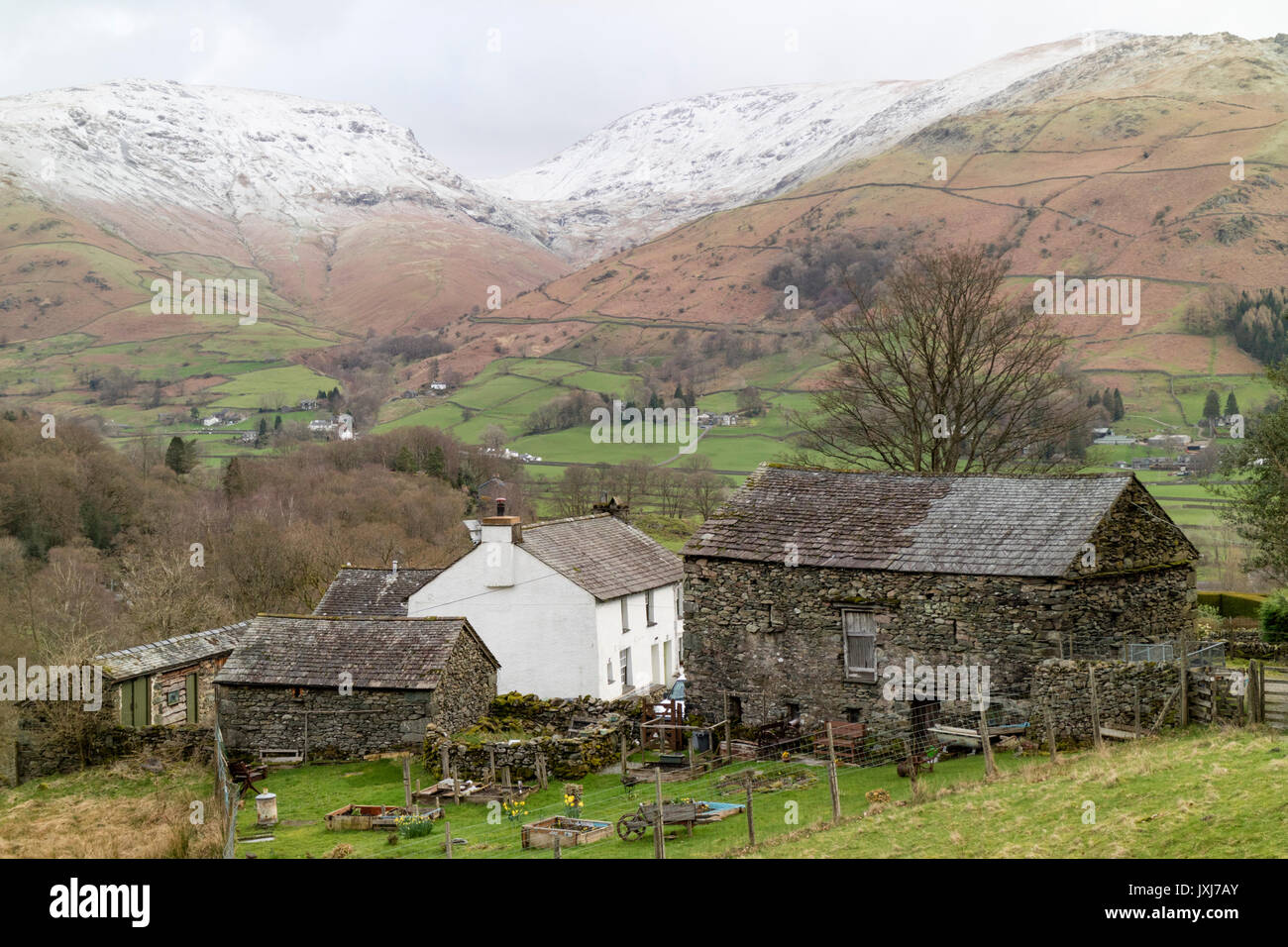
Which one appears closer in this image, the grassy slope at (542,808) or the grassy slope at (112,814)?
the grassy slope at (542,808)

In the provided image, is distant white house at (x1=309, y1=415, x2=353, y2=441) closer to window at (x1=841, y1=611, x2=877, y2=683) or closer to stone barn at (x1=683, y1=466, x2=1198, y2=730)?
stone barn at (x1=683, y1=466, x2=1198, y2=730)

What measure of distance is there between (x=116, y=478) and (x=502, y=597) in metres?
61.6

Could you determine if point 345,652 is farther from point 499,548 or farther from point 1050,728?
point 1050,728

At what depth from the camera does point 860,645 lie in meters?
26.1

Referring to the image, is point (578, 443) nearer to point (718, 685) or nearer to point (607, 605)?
point (607, 605)

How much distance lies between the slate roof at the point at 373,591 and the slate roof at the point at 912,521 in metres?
14.8

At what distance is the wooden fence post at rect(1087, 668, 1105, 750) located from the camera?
2042 cm

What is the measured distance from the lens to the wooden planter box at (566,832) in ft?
63.0

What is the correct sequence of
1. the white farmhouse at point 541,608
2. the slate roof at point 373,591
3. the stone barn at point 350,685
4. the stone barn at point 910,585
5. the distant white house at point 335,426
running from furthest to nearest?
the distant white house at point 335,426 → the slate roof at point 373,591 → the white farmhouse at point 541,608 → the stone barn at point 350,685 → the stone barn at point 910,585

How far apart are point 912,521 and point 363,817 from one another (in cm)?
1405

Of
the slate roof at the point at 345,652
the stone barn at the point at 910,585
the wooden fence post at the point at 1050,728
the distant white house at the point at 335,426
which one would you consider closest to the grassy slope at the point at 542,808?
the wooden fence post at the point at 1050,728

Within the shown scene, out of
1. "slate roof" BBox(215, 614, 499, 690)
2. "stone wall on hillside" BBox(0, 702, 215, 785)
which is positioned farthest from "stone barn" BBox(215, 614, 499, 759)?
"stone wall on hillside" BBox(0, 702, 215, 785)

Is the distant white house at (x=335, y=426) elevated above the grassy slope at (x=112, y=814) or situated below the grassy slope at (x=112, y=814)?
above

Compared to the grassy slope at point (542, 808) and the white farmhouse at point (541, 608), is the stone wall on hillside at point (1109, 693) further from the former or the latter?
the white farmhouse at point (541, 608)
